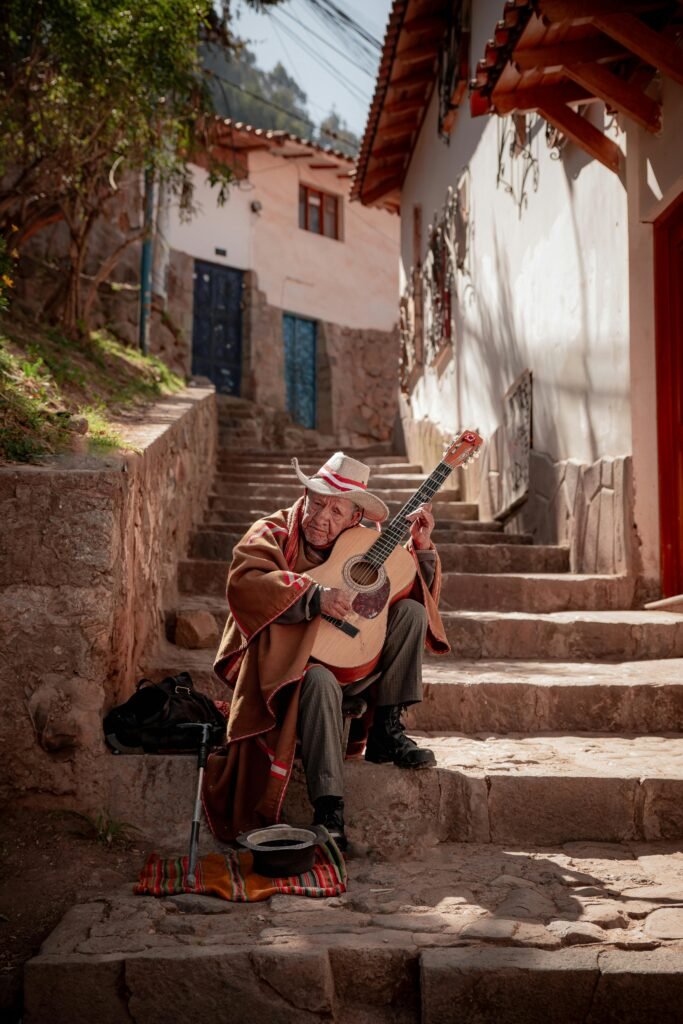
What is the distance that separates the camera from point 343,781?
138 inches

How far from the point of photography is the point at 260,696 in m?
3.50

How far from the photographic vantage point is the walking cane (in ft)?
10.1

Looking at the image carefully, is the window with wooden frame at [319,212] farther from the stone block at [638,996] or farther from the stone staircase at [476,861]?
the stone block at [638,996]

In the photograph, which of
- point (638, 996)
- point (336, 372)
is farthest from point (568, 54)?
point (336, 372)

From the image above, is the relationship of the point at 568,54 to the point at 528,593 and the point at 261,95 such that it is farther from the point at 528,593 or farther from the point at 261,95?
the point at 261,95

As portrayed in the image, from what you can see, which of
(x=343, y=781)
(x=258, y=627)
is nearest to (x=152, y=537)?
(x=258, y=627)

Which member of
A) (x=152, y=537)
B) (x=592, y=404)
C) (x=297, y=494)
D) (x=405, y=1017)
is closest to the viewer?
(x=405, y=1017)

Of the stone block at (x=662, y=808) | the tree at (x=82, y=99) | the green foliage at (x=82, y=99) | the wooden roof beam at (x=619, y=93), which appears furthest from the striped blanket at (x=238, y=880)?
the green foliage at (x=82, y=99)

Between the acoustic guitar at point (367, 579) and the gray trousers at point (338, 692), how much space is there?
0.22 ft

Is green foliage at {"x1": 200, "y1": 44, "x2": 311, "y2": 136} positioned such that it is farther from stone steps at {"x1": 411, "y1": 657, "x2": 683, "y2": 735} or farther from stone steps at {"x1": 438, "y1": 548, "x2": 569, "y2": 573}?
stone steps at {"x1": 411, "y1": 657, "x2": 683, "y2": 735}

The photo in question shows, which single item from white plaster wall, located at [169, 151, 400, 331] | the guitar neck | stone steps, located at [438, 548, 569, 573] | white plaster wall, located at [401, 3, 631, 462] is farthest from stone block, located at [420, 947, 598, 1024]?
white plaster wall, located at [169, 151, 400, 331]

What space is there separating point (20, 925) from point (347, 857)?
106 cm

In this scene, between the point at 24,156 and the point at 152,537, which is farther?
the point at 24,156

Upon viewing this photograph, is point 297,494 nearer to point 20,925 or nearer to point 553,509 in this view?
point 553,509
